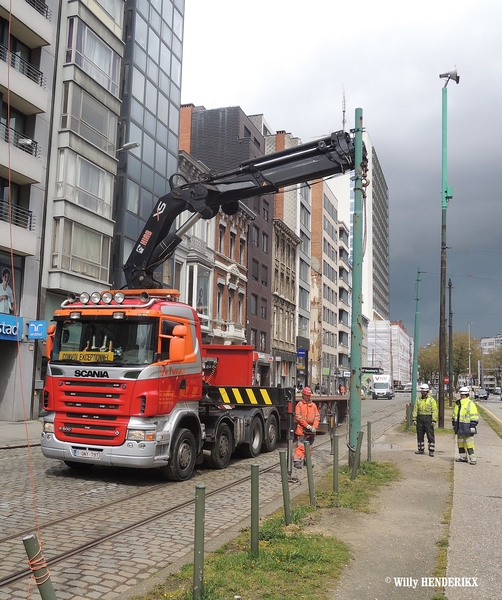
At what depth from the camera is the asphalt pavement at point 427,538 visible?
5352 millimetres

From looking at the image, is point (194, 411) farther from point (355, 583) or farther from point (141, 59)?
point (141, 59)

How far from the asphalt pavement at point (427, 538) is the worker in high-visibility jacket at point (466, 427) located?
484 mm

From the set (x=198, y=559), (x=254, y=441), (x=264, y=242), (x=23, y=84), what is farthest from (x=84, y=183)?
(x=264, y=242)

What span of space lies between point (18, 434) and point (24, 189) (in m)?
9.91

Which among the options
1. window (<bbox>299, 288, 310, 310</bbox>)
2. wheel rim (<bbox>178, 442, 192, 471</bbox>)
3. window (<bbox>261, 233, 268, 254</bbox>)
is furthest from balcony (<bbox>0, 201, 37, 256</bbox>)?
window (<bbox>299, 288, 310, 310</bbox>)

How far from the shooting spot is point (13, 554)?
245 inches

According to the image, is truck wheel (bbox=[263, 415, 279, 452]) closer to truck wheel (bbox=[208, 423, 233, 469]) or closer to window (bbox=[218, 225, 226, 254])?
truck wheel (bbox=[208, 423, 233, 469])

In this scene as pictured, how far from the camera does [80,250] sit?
2584 centimetres

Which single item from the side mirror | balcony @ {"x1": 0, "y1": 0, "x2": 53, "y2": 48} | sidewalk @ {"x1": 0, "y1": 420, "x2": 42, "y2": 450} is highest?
balcony @ {"x1": 0, "y1": 0, "x2": 53, "y2": 48}

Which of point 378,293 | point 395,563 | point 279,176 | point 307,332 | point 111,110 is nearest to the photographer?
point 395,563

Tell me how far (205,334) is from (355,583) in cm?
3113

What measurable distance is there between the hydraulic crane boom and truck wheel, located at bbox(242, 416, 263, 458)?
394 centimetres

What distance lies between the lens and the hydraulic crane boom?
43.9 ft

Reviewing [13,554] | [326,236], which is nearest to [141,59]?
[13,554]
